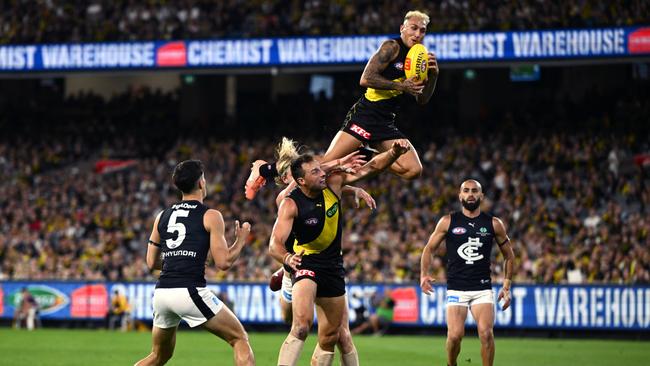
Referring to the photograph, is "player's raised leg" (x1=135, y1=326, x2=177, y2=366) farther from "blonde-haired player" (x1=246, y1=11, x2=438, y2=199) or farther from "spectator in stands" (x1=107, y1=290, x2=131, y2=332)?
"spectator in stands" (x1=107, y1=290, x2=131, y2=332)

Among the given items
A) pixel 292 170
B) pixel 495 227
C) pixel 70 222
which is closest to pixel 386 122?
pixel 292 170

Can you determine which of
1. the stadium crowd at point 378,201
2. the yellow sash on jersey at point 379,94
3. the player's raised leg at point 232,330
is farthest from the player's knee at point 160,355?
the stadium crowd at point 378,201

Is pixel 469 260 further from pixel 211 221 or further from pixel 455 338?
pixel 211 221

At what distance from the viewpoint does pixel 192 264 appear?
34.1ft

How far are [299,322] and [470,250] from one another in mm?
3791

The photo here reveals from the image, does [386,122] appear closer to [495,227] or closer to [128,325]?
[495,227]

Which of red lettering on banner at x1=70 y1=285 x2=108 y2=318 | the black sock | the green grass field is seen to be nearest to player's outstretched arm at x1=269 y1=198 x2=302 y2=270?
the black sock

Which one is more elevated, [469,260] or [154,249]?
[154,249]

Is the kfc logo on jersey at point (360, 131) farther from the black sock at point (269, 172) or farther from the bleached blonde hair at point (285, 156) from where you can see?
the black sock at point (269, 172)

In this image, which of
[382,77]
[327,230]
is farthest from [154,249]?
[382,77]

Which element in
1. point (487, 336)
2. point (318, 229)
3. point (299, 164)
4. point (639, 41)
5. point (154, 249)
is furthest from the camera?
point (639, 41)

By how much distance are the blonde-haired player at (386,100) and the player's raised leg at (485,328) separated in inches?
93.0

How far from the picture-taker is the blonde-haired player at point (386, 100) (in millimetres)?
11922

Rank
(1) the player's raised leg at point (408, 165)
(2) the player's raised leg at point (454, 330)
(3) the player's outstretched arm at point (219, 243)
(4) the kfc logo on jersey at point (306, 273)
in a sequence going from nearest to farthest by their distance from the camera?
(3) the player's outstretched arm at point (219, 243)
(4) the kfc logo on jersey at point (306, 273)
(1) the player's raised leg at point (408, 165)
(2) the player's raised leg at point (454, 330)
